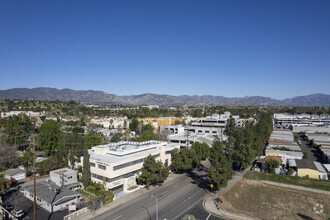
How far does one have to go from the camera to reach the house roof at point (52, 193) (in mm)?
33625

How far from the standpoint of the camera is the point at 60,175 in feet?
132

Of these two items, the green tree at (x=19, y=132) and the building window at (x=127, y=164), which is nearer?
the building window at (x=127, y=164)

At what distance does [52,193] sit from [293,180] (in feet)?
149

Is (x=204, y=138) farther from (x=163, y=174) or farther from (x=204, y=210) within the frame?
(x=204, y=210)

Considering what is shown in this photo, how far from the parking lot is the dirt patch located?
81.8 ft

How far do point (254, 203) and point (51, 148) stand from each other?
5333 centimetres

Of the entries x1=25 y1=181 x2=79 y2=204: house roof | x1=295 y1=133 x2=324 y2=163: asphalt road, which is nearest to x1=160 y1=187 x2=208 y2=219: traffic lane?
x1=25 y1=181 x2=79 y2=204: house roof

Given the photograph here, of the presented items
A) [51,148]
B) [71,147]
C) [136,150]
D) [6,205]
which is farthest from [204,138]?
[6,205]

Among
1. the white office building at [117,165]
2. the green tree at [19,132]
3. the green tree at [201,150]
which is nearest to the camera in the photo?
the white office building at [117,165]

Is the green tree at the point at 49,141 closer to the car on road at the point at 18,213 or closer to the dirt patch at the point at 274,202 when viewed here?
the car on road at the point at 18,213

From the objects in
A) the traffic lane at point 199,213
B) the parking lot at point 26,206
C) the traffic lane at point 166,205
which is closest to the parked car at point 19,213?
the parking lot at point 26,206

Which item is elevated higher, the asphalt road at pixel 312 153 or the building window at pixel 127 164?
the building window at pixel 127 164

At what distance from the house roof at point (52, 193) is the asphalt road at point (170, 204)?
7686 millimetres

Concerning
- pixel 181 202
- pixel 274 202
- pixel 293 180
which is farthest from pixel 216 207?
pixel 293 180
